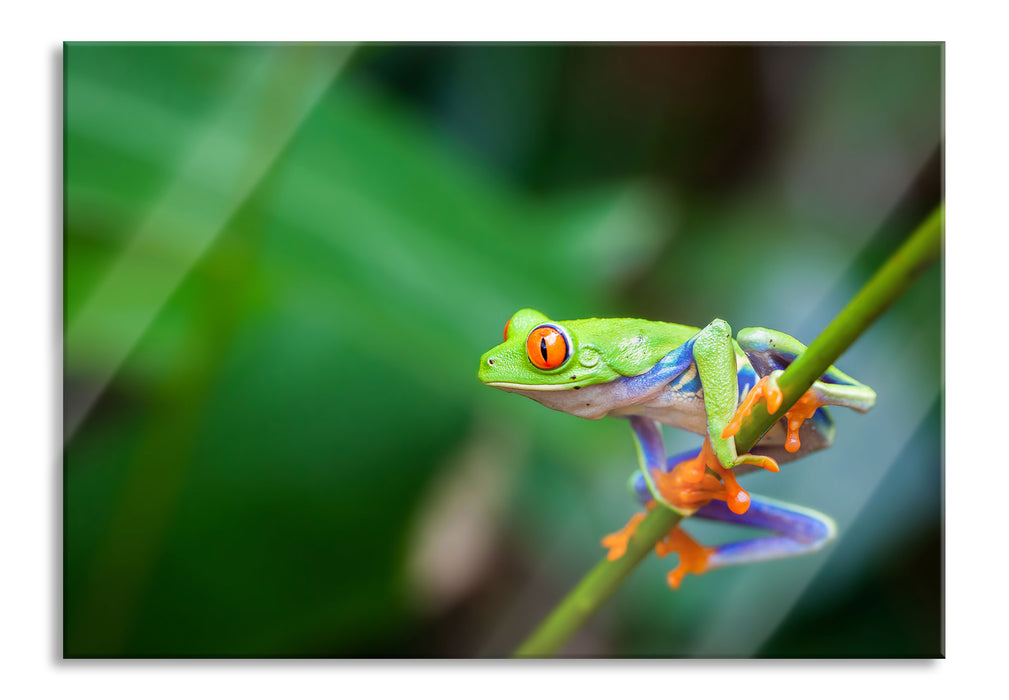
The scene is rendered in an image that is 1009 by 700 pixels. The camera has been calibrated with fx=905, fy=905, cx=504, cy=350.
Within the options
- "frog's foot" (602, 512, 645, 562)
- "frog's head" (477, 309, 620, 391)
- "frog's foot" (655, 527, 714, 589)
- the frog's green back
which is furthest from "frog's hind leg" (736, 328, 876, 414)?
"frog's foot" (655, 527, 714, 589)

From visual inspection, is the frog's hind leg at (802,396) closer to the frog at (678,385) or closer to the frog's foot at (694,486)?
the frog at (678,385)

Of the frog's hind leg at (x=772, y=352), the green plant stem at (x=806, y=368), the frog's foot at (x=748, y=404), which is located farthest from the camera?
the frog's hind leg at (x=772, y=352)

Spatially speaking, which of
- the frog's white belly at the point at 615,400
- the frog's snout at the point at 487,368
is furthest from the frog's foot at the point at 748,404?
the frog's snout at the point at 487,368

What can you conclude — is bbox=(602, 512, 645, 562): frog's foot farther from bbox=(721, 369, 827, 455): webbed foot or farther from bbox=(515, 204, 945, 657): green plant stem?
bbox=(721, 369, 827, 455): webbed foot
